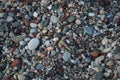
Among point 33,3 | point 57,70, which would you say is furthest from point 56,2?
point 57,70

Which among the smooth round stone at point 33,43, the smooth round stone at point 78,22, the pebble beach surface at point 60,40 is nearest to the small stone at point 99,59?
the pebble beach surface at point 60,40

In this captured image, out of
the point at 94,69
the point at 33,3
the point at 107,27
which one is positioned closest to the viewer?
the point at 94,69

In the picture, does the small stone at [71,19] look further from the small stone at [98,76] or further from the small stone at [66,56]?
the small stone at [98,76]

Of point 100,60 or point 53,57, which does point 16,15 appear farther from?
point 100,60

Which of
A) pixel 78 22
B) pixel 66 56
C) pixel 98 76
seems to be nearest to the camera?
pixel 98 76

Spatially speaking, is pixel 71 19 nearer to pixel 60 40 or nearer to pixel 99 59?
pixel 60 40

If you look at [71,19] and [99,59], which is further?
[71,19]

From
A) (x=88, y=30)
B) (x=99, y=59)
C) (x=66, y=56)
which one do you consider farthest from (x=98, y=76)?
(x=88, y=30)

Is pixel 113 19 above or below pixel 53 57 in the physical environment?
above
